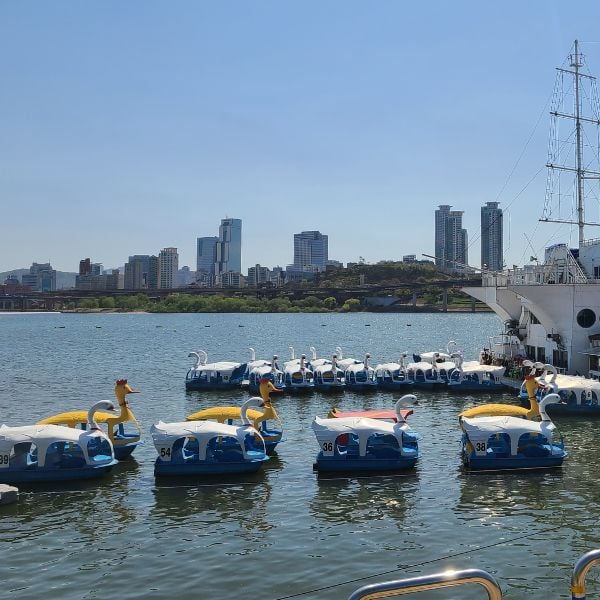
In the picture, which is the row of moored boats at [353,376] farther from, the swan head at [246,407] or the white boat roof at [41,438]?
the white boat roof at [41,438]

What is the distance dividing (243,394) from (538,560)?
32.7m

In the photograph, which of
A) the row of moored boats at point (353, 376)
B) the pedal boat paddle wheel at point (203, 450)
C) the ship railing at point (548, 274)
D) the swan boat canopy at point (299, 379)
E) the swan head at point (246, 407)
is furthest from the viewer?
the swan boat canopy at point (299, 379)

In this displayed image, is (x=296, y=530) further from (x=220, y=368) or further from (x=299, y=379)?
(x=220, y=368)

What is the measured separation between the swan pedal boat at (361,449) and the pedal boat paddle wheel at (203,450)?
7.83 feet

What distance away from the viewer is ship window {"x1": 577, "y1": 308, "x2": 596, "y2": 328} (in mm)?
42469

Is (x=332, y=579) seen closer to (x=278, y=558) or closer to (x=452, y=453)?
(x=278, y=558)

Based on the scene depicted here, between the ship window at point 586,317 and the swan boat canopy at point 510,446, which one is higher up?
the ship window at point 586,317

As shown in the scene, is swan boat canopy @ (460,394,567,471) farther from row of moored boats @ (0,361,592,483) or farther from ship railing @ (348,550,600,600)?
ship railing @ (348,550,600,600)

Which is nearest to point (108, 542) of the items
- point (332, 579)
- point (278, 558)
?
point (278, 558)

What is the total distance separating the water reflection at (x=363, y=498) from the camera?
21531mm

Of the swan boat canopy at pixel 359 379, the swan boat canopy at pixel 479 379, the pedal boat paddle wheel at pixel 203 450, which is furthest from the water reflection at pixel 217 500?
the swan boat canopy at pixel 479 379

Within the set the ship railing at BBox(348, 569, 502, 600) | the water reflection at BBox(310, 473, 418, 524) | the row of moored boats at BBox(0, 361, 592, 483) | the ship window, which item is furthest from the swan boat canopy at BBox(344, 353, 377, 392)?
the ship railing at BBox(348, 569, 502, 600)

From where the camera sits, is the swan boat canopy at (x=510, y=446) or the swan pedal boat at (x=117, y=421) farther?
the swan pedal boat at (x=117, y=421)

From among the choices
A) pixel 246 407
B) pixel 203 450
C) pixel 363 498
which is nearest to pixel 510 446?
pixel 363 498
